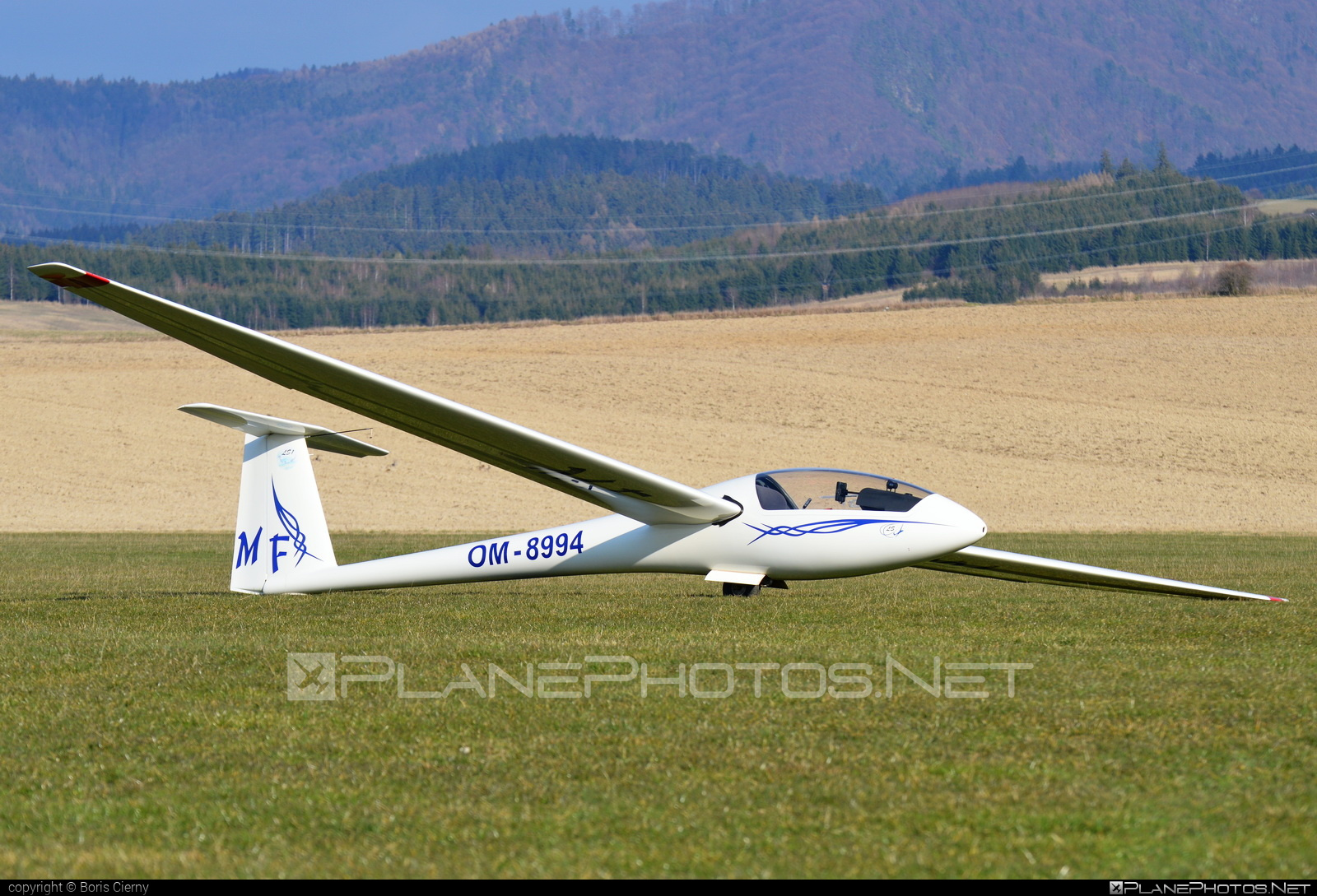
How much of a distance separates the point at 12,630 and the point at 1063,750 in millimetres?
9909

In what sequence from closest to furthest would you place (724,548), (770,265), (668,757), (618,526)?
(668,757) → (724,548) → (618,526) → (770,265)

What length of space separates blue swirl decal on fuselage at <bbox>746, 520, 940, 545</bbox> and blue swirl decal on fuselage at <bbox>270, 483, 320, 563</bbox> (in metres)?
5.15

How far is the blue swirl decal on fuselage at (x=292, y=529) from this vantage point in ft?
50.6

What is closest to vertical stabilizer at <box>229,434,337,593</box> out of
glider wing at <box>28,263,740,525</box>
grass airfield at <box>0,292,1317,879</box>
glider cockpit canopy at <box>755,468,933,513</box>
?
grass airfield at <box>0,292,1317,879</box>

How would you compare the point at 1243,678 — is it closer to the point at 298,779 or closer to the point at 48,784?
the point at 298,779

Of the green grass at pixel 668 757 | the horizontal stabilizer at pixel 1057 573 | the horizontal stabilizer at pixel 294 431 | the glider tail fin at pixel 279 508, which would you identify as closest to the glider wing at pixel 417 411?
the green grass at pixel 668 757

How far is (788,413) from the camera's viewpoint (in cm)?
5056

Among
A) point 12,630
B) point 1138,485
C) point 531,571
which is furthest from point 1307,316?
point 12,630

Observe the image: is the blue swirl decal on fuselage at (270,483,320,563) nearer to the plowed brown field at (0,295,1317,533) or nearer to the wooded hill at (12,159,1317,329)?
the plowed brown field at (0,295,1317,533)

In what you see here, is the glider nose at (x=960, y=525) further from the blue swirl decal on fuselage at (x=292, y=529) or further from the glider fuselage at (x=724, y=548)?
the blue swirl decal on fuselage at (x=292, y=529)

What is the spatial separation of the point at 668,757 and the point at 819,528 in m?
7.38

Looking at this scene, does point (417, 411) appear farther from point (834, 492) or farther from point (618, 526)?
point (834, 492)

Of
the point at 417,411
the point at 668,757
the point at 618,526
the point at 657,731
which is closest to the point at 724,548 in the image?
the point at 618,526

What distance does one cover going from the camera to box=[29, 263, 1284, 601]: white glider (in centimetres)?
1336
